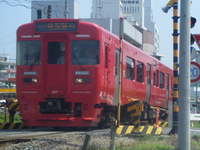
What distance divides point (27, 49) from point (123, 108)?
4.19m

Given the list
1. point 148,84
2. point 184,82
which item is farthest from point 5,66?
point 184,82

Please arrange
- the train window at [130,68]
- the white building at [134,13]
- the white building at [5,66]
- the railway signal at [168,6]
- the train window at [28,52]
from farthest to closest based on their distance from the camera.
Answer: the white building at [5,66] → the white building at [134,13] → the train window at [130,68] → the railway signal at [168,6] → the train window at [28,52]

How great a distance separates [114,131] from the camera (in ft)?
33.3

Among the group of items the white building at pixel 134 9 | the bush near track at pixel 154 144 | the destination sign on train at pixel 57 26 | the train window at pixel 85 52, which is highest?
the white building at pixel 134 9

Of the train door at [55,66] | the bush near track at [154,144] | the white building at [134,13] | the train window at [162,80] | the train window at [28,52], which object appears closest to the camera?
the bush near track at [154,144]

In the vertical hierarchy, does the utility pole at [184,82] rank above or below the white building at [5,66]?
below

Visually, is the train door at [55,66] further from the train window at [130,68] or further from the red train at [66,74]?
the train window at [130,68]

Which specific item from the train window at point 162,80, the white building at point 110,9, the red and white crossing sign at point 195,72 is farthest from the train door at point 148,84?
the white building at point 110,9

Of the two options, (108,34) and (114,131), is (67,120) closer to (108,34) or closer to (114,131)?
(108,34)

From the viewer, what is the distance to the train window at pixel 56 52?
15827 millimetres

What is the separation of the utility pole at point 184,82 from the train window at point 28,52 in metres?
7.69

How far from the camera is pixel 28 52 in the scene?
52.8 ft

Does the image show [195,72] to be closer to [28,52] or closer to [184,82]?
[184,82]

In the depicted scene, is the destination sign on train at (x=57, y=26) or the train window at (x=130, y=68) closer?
the destination sign on train at (x=57, y=26)
